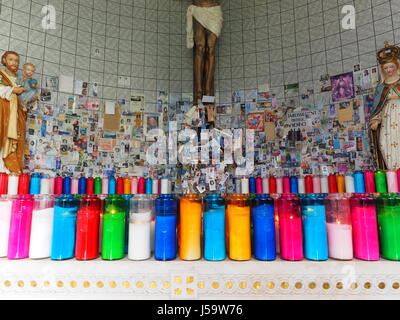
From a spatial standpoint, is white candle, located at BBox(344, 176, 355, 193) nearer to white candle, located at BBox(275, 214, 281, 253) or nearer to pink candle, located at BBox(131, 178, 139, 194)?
white candle, located at BBox(275, 214, 281, 253)

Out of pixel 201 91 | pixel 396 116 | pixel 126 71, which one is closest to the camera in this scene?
pixel 396 116

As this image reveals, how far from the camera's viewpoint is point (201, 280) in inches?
24.3

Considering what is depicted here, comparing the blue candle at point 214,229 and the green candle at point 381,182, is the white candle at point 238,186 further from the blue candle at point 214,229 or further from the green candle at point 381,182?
the blue candle at point 214,229

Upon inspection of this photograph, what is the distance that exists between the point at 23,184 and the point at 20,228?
1295mm

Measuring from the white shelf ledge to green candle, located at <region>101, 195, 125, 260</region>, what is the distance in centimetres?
3

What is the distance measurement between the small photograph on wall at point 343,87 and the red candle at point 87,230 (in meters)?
2.13

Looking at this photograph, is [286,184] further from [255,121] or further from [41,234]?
[41,234]

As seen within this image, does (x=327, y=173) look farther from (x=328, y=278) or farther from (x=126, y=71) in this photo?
(x=126, y=71)

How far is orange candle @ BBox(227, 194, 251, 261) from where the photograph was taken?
654 mm

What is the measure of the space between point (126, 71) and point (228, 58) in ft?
3.31

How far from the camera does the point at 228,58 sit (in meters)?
2.61

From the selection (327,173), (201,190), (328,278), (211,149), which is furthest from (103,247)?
(327,173)

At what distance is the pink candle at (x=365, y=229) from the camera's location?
626 millimetres

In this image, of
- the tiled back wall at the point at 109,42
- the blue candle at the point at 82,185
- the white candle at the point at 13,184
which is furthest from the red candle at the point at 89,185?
the tiled back wall at the point at 109,42
